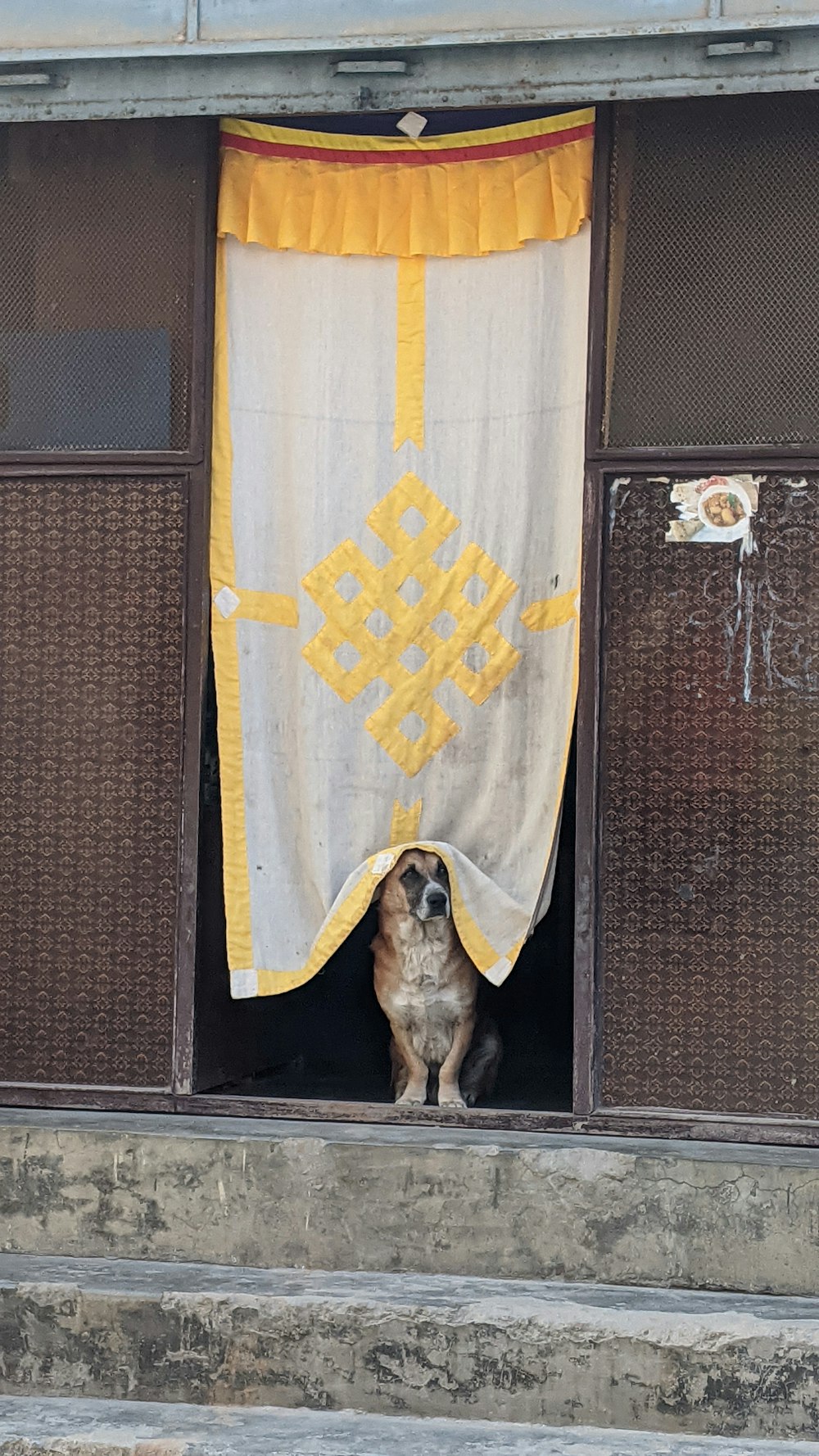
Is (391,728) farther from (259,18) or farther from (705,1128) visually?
(259,18)

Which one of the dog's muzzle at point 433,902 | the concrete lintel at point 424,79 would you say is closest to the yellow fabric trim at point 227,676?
the dog's muzzle at point 433,902

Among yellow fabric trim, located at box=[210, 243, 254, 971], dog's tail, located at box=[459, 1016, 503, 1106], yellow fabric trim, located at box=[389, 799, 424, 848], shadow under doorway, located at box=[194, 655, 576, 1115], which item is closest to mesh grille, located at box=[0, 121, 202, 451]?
yellow fabric trim, located at box=[210, 243, 254, 971]

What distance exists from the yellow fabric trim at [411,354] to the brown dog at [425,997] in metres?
1.88

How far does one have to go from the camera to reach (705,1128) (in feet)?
21.0

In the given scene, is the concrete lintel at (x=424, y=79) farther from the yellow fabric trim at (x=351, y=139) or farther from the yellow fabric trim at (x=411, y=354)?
the yellow fabric trim at (x=411, y=354)

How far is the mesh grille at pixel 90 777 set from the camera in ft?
22.6

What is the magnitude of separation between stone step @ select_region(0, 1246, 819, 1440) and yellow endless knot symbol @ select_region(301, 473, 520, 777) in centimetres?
225

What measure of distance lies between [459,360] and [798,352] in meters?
1.38

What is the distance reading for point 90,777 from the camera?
6945 millimetres

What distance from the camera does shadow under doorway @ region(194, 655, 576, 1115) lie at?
7.14m

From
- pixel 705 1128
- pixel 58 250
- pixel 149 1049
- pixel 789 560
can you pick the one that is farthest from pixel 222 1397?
pixel 58 250

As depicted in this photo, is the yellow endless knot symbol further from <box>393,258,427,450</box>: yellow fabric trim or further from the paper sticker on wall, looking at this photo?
the paper sticker on wall

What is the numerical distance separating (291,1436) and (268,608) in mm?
3217

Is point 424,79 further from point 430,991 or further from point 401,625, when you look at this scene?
point 430,991
